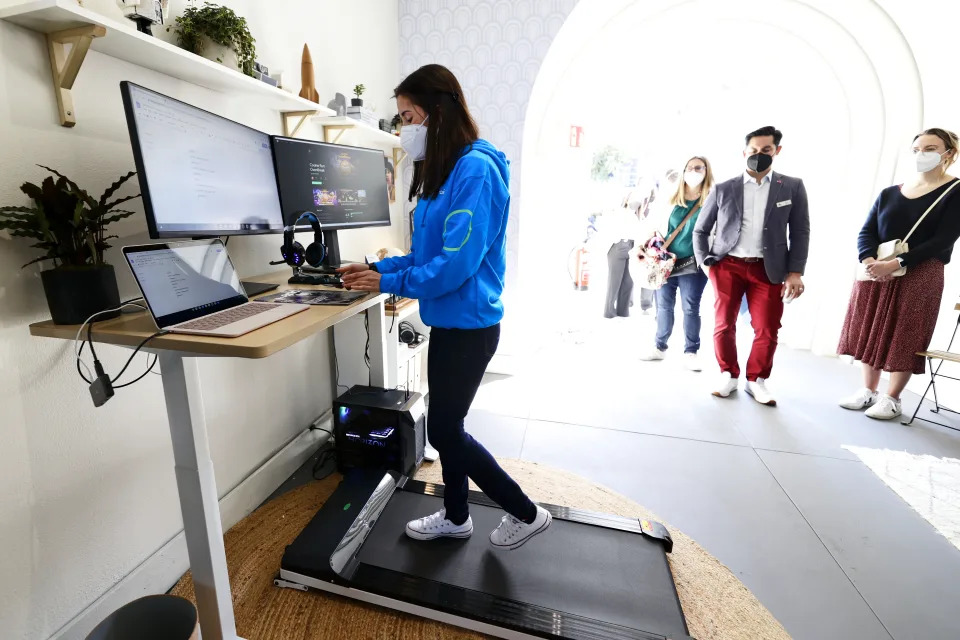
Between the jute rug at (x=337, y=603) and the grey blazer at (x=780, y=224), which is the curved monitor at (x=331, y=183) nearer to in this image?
the jute rug at (x=337, y=603)

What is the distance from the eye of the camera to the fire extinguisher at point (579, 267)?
431 cm

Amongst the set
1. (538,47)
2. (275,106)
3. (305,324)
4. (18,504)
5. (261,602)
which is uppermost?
(538,47)

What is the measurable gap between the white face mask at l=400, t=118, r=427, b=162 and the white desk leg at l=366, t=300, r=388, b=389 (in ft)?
2.79

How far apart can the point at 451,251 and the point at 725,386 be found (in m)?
2.60

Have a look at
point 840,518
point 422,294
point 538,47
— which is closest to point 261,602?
point 422,294

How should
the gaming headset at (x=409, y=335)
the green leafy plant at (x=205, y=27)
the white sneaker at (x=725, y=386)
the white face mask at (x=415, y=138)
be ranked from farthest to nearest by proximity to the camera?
the white sneaker at (x=725, y=386) < the gaming headset at (x=409, y=335) < the green leafy plant at (x=205, y=27) < the white face mask at (x=415, y=138)

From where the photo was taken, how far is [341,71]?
7.93 ft

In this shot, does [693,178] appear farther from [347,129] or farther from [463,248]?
[463,248]

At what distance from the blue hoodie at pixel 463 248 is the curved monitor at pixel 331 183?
0.67 m

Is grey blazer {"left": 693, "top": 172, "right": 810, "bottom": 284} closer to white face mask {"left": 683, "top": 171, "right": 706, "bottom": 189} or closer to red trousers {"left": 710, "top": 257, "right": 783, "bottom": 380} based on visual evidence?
red trousers {"left": 710, "top": 257, "right": 783, "bottom": 380}

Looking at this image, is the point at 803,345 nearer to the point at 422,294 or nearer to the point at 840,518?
the point at 840,518

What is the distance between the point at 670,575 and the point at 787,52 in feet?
13.5

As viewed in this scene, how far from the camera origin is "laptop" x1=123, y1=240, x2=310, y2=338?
1.00 metres

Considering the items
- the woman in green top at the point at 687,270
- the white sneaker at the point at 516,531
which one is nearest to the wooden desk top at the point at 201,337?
the white sneaker at the point at 516,531
